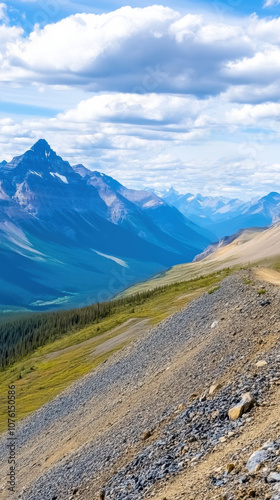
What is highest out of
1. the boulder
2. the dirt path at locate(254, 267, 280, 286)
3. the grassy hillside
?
the dirt path at locate(254, 267, 280, 286)

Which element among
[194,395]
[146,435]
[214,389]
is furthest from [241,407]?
[146,435]

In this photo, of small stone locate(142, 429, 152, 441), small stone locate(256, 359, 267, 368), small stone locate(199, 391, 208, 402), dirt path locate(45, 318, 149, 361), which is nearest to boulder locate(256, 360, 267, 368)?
small stone locate(256, 359, 267, 368)

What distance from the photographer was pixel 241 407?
2595 cm

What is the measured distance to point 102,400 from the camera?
53000mm

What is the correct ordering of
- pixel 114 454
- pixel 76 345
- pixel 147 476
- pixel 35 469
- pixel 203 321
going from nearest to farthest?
pixel 147 476
pixel 114 454
pixel 35 469
pixel 203 321
pixel 76 345

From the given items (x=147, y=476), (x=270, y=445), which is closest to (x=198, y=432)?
(x=147, y=476)

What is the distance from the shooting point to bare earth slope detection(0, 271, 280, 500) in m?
23.2

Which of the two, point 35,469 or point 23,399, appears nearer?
point 35,469

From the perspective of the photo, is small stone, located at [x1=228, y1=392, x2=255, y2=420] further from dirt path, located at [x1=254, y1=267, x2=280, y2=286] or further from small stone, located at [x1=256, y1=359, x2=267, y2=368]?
dirt path, located at [x1=254, y1=267, x2=280, y2=286]

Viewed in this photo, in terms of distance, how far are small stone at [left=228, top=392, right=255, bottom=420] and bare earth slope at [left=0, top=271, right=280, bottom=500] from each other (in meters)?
0.38

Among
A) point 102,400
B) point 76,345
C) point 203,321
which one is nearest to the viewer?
point 102,400

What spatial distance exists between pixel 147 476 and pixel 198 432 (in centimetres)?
346

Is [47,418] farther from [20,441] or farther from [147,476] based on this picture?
[147,476]

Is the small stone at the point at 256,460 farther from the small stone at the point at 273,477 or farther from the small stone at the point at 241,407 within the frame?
the small stone at the point at 241,407
